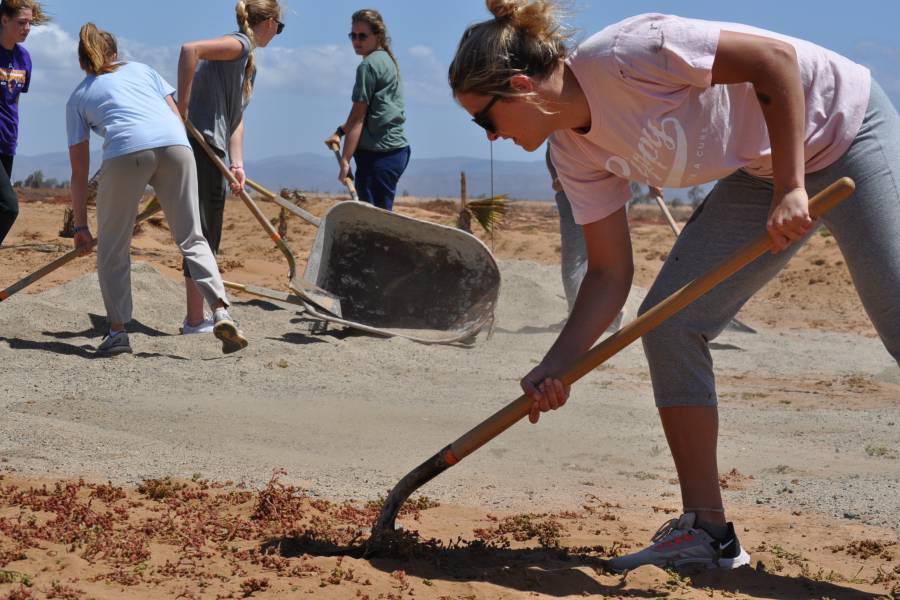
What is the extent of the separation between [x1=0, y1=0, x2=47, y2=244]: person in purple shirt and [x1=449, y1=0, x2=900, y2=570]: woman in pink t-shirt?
173 inches

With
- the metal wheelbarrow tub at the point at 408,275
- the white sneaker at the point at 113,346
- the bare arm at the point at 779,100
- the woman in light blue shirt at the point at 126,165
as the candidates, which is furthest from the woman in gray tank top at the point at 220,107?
the bare arm at the point at 779,100

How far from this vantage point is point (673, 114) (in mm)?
2771

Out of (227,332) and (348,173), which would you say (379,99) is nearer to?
(348,173)

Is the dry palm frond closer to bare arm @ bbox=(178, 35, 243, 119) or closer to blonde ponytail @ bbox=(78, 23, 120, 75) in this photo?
bare arm @ bbox=(178, 35, 243, 119)

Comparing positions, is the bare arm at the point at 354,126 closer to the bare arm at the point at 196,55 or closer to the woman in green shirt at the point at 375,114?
the woman in green shirt at the point at 375,114

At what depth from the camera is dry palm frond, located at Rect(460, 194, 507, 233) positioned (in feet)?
31.8

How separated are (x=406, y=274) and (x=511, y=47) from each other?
528 cm

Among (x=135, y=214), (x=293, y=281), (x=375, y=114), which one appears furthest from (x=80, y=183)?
(x=375, y=114)

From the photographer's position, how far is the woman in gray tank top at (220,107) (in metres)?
6.79

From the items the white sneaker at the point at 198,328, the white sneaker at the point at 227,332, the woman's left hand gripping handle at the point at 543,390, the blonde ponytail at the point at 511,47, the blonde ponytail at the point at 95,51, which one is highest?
the blonde ponytail at the point at 511,47

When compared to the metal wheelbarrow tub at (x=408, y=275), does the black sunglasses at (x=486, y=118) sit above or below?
above

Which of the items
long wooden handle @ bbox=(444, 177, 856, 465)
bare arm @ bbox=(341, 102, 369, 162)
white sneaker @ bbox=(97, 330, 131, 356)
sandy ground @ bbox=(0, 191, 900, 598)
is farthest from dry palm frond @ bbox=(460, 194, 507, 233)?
long wooden handle @ bbox=(444, 177, 856, 465)

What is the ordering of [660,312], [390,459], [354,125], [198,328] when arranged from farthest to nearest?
[354,125], [198,328], [390,459], [660,312]

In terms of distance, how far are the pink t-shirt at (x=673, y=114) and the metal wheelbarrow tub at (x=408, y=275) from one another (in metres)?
4.67
